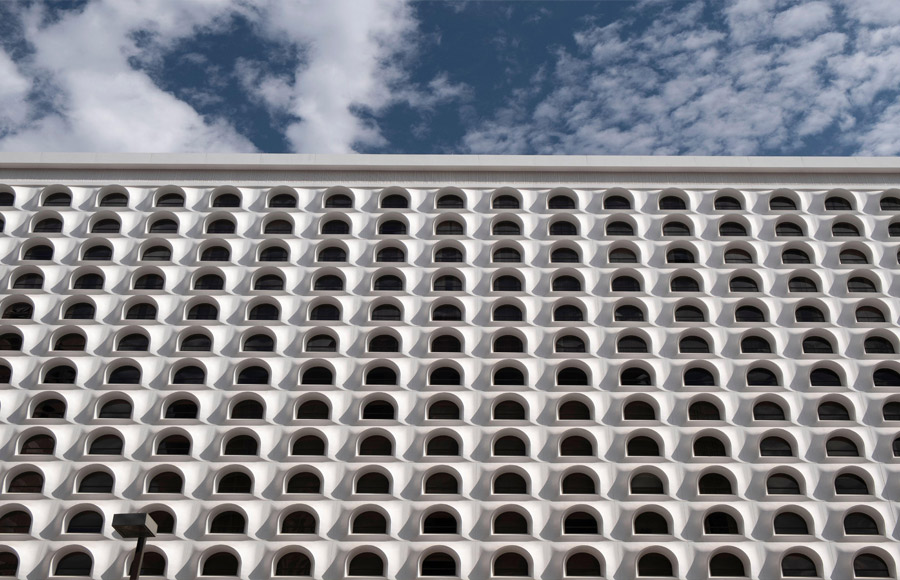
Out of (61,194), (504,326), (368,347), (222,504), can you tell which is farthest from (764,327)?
(61,194)

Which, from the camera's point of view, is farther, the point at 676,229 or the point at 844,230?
the point at 676,229

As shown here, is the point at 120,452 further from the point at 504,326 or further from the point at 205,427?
the point at 504,326

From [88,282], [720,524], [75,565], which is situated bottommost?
[75,565]

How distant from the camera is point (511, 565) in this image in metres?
34.5

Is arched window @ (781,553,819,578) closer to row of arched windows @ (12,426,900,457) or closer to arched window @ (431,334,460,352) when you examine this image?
row of arched windows @ (12,426,900,457)

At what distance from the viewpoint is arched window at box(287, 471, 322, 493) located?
35.8m

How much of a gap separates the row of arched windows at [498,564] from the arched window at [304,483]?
2472 mm

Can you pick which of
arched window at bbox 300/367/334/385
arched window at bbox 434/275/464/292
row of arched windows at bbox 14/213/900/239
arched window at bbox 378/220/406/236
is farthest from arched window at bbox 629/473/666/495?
arched window at bbox 378/220/406/236

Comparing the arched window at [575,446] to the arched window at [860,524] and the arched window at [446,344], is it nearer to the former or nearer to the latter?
the arched window at [446,344]

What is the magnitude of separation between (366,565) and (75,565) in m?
10.9

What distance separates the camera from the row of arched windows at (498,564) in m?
34.0

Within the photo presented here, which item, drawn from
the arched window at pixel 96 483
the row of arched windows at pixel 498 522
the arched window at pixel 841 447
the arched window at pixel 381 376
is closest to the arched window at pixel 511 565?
the row of arched windows at pixel 498 522

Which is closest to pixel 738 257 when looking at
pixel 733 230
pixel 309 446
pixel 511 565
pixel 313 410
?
pixel 733 230

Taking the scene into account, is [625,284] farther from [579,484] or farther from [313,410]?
[313,410]
